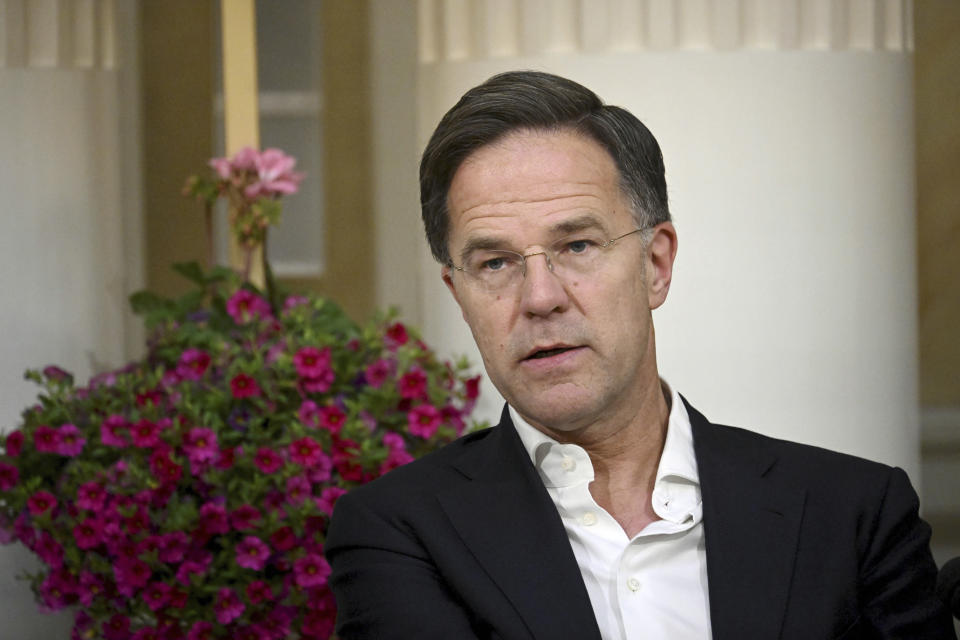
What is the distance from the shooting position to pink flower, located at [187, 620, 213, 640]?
232 cm

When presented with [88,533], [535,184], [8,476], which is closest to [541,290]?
[535,184]

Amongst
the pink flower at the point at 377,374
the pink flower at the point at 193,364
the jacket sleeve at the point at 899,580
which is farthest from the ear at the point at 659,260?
the pink flower at the point at 193,364

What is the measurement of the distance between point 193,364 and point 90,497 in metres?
0.37

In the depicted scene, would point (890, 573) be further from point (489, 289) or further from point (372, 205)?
point (372, 205)

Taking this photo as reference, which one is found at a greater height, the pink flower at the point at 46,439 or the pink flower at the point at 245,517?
the pink flower at the point at 46,439

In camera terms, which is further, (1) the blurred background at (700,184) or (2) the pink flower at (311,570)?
(1) the blurred background at (700,184)

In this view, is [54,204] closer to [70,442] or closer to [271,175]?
[271,175]

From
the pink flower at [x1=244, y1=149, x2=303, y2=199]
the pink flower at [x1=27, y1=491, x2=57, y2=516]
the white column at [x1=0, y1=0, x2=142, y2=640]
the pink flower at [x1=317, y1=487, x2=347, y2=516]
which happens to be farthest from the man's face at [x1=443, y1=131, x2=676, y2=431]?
the white column at [x1=0, y1=0, x2=142, y2=640]

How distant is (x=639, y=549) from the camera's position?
164 cm

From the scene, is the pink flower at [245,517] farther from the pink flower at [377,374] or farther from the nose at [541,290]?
the nose at [541,290]

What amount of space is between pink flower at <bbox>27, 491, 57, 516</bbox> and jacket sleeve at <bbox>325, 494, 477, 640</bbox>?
984mm

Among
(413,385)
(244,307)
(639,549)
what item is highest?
(244,307)

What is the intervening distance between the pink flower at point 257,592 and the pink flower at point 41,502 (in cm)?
47

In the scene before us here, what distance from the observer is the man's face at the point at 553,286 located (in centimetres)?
160
